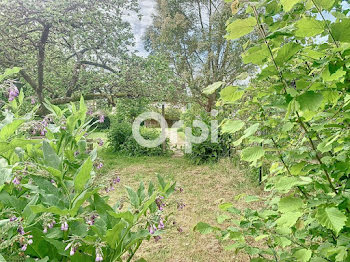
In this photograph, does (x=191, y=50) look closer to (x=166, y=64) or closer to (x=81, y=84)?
(x=166, y=64)

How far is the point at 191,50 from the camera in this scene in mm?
14203

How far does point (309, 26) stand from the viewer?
2.27ft

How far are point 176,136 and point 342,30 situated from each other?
11924 mm

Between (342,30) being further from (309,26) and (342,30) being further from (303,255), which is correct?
(303,255)

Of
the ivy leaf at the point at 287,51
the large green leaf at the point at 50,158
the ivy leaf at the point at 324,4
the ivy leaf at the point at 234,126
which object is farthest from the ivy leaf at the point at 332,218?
the large green leaf at the point at 50,158

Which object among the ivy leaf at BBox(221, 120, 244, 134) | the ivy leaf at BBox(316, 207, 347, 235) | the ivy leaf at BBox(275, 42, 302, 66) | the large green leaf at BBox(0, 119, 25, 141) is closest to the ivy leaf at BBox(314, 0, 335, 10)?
the ivy leaf at BBox(275, 42, 302, 66)

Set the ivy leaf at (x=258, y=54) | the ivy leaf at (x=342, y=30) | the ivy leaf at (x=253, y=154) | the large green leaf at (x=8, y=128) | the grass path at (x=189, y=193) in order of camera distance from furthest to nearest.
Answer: the grass path at (x=189, y=193) < the large green leaf at (x=8, y=128) < the ivy leaf at (x=253, y=154) < the ivy leaf at (x=258, y=54) < the ivy leaf at (x=342, y=30)

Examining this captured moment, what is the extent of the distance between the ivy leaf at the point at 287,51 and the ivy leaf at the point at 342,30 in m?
0.08

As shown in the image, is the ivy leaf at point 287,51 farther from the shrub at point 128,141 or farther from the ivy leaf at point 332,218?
the shrub at point 128,141

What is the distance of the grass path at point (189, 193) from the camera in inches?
109

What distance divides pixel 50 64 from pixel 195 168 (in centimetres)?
463

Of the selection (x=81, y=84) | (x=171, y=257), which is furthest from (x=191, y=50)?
(x=171, y=257)

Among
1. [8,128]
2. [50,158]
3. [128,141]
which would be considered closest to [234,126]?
[50,158]

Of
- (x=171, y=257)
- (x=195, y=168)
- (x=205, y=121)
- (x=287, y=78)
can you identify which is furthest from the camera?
(x=205, y=121)
